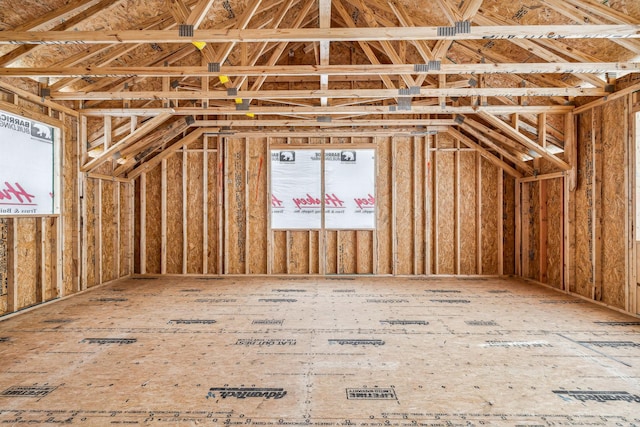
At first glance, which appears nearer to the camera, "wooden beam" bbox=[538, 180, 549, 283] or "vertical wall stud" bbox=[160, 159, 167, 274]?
"wooden beam" bbox=[538, 180, 549, 283]

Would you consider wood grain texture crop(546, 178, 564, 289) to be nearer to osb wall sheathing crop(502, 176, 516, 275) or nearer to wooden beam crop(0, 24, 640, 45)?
osb wall sheathing crop(502, 176, 516, 275)

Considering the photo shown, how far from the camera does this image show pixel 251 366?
13.0 ft

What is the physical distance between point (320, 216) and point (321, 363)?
20.1 feet

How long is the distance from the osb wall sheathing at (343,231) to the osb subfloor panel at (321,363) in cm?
291

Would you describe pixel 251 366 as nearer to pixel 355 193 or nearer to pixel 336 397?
pixel 336 397

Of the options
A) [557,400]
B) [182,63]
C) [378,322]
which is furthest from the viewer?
[182,63]

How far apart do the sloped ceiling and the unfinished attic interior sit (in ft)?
0.16

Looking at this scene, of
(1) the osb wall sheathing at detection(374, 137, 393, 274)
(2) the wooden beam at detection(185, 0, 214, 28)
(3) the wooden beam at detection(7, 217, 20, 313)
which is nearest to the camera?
(2) the wooden beam at detection(185, 0, 214, 28)

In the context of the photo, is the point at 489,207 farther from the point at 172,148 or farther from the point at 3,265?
the point at 3,265

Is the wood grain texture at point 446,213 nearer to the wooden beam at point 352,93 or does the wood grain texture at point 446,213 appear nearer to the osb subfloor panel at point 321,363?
the osb subfloor panel at point 321,363

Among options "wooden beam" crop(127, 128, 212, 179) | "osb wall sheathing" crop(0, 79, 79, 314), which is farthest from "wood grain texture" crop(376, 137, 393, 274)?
"osb wall sheathing" crop(0, 79, 79, 314)

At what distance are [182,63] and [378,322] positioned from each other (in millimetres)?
6547

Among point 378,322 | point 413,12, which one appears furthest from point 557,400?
point 413,12

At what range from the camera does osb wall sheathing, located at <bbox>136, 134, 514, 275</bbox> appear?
9.92 m
